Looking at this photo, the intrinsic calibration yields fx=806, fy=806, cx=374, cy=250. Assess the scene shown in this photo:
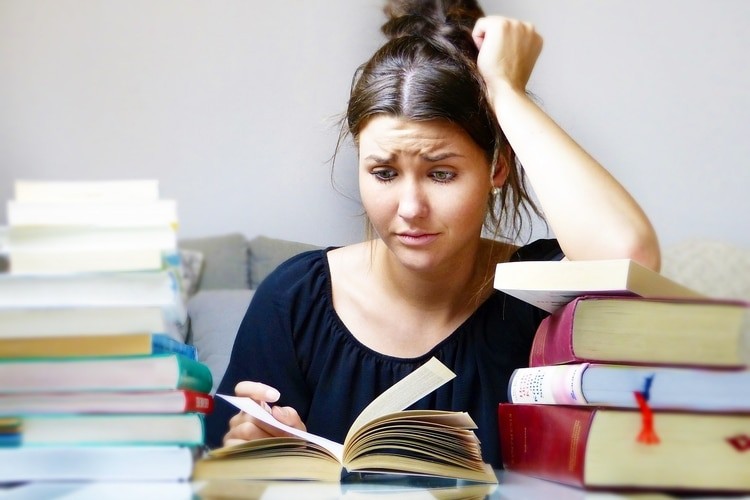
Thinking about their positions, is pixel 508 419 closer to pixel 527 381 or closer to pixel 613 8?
pixel 527 381

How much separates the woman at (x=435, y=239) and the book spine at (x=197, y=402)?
6.1 inches

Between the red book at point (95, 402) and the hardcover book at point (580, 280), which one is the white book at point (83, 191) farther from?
the hardcover book at point (580, 280)

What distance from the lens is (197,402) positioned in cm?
69

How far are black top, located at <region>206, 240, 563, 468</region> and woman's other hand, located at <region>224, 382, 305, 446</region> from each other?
256mm

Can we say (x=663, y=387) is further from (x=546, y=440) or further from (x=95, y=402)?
(x=95, y=402)

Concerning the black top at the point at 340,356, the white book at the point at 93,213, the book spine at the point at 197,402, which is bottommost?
the black top at the point at 340,356

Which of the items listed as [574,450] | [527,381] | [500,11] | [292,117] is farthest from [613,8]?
[574,450]

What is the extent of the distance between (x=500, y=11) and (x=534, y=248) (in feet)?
1.52

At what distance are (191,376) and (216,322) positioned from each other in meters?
0.51

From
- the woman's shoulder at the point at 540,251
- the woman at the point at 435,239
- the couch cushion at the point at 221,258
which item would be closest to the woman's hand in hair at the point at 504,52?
the woman at the point at 435,239

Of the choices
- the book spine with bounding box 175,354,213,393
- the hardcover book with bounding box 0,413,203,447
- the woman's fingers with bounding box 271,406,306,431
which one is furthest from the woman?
the hardcover book with bounding box 0,413,203,447

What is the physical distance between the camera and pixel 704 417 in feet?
2.16

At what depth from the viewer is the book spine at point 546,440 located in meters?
0.68

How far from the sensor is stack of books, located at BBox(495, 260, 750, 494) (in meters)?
0.66
